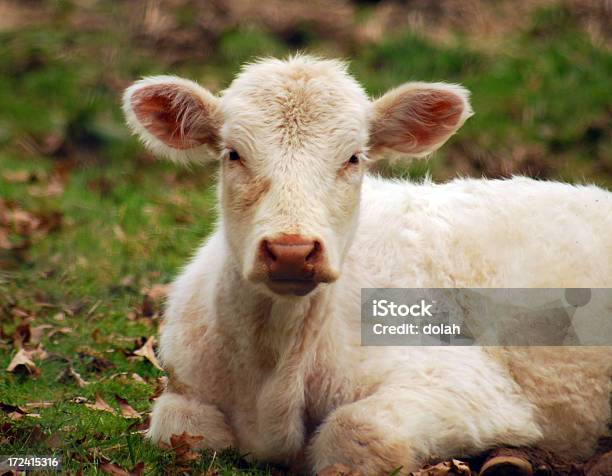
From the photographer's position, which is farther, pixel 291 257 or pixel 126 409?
pixel 126 409

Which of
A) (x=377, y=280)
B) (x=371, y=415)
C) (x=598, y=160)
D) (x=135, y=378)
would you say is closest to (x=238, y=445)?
(x=371, y=415)

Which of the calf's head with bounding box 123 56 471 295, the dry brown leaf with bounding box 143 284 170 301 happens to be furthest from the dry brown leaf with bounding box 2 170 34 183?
the calf's head with bounding box 123 56 471 295

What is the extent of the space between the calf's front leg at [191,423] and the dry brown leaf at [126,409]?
696 mm

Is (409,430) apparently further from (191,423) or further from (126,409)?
(126,409)

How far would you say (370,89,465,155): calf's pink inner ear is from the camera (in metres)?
5.72

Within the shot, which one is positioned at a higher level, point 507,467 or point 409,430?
point 409,430

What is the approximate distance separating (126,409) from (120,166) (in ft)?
18.6

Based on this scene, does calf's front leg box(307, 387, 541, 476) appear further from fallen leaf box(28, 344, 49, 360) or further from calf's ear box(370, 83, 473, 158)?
fallen leaf box(28, 344, 49, 360)

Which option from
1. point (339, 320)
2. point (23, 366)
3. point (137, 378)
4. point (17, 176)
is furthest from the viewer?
point (17, 176)

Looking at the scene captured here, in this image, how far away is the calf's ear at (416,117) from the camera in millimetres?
5707

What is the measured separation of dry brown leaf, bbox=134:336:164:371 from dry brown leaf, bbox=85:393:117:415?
779 mm

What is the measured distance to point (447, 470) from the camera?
5129mm

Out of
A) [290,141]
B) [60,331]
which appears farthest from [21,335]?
[290,141]

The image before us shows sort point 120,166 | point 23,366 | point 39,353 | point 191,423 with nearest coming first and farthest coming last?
point 191,423 < point 23,366 < point 39,353 < point 120,166
